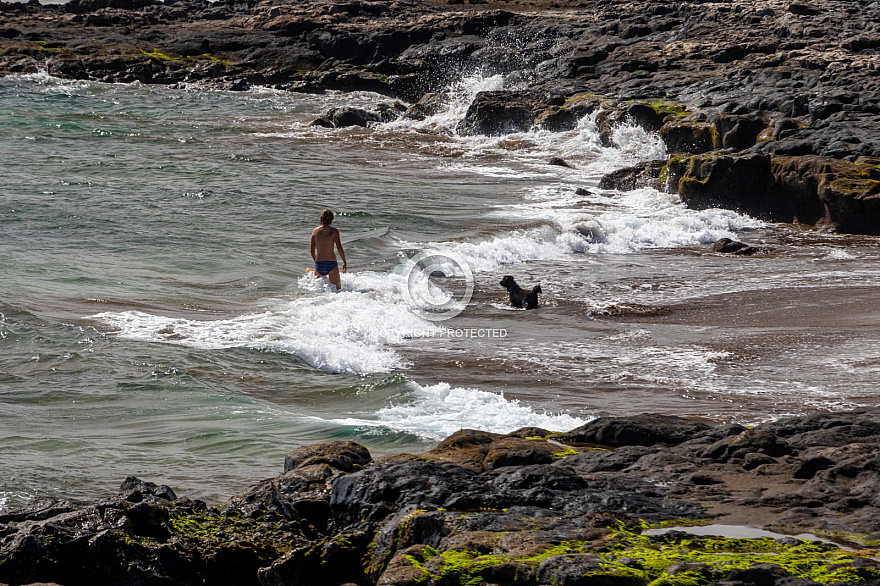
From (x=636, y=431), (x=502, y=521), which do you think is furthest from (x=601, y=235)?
(x=502, y=521)

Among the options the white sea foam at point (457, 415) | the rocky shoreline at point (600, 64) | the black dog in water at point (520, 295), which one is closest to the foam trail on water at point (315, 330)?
the white sea foam at point (457, 415)

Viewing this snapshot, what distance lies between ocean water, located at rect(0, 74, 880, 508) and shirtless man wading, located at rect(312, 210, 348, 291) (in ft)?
0.63

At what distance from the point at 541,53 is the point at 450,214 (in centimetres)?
2235

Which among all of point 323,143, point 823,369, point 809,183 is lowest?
point 823,369

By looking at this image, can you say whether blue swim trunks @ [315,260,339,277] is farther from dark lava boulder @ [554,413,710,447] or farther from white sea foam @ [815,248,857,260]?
white sea foam @ [815,248,857,260]

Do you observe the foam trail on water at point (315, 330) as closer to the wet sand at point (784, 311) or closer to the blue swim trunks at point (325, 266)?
the blue swim trunks at point (325, 266)

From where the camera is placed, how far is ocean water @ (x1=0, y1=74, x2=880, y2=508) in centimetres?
739

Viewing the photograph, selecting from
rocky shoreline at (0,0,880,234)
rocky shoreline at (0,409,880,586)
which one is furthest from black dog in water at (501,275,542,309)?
rocky shoreline at (0,0,880,234)

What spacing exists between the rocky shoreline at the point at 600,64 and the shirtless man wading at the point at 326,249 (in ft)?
29.8

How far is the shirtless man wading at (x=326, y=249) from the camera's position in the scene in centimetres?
1197

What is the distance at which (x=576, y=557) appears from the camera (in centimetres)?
366

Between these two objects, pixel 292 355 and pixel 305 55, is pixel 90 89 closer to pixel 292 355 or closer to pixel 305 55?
pixel 305 55

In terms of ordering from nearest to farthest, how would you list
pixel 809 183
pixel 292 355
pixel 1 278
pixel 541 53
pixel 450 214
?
pixel 292 355 → pixel 1 278 → pixel 809 183 → pixel 450 214 → pixel 541 53

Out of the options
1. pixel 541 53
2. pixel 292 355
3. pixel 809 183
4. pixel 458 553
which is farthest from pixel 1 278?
pixel 541 53
